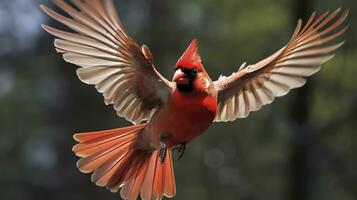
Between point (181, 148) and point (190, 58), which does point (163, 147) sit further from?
point (190, 58)

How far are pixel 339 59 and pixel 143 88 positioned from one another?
5.19 meters

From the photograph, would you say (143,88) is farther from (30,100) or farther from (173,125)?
(30,100)

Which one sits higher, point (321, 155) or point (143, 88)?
point (321, 155)

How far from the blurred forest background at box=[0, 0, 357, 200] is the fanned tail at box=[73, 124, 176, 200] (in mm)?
4740

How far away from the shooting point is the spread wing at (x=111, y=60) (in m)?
3.87

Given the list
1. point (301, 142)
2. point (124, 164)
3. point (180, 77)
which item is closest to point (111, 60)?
point (180, 77)

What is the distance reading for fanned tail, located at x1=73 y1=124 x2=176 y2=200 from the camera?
4.52 meters

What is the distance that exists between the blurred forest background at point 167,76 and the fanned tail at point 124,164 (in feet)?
15.6

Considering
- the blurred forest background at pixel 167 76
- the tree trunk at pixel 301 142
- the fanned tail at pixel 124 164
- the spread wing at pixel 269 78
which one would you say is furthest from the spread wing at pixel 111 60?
the blurred forest background at pixel 167 76

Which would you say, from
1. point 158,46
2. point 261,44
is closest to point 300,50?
point 261,44

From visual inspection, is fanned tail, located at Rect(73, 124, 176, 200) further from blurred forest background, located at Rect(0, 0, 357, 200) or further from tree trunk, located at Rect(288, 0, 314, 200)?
blurred forest background, located at Rect(0, 0, 357, 200)

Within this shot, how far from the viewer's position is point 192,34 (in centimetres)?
1108

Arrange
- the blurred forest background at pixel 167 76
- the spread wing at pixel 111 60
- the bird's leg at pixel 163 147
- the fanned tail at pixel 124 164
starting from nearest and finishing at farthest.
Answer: the spread wing at pixel 111 60 → the bird's leg at pixel 163 147 → the fanned tail at pixel 124 164 → the blurred forest background at pixel 167 76

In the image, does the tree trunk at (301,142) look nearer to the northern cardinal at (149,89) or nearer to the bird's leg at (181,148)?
the northern cardinal at (149,89)
